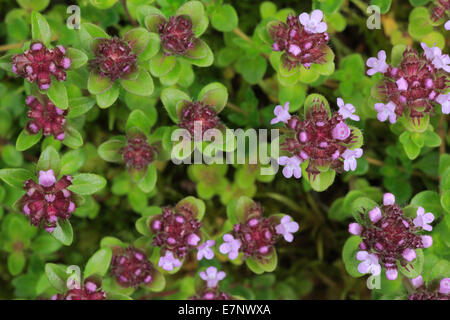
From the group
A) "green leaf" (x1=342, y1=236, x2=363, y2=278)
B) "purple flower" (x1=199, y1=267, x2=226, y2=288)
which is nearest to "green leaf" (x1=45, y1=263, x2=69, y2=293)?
"purple flower" (x1=199, y1=267, x2=226, y2=288)

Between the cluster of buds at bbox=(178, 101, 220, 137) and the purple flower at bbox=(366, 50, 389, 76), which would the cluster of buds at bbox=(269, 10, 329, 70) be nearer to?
the purple flower at bbox=(366, 50, 389, 76)

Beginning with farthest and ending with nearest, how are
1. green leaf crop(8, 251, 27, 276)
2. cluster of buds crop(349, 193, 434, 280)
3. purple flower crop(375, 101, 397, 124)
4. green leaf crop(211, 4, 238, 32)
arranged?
green leaf crop(8, 251, 27, 276) < green leaf crop(211, 4, 238, 32) < purple flower crop(375, 101, 397, 124) < cluster of buds crop(349, 193, 434, 280)

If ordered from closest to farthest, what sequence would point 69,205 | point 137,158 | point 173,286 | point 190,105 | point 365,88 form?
point 69,205
point 190,105
point 137,158
point 365,88
point 173,286

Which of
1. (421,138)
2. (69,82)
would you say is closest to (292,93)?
(421,138)

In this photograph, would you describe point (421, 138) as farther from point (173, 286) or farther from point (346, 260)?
point (173, 286)

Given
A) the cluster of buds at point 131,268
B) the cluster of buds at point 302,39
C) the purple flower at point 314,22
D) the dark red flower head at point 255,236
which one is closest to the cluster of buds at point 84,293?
the cluster of buds at point 131,268

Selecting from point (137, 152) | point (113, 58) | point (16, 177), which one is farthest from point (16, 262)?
point (113, 58)

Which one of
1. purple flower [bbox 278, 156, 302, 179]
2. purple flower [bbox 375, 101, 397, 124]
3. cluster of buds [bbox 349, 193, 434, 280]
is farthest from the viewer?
purple flower [bbox 375, 101, 397, 124]
